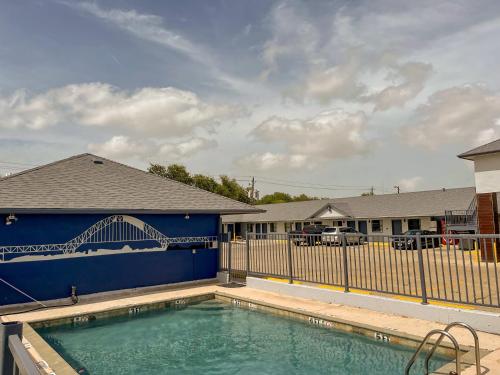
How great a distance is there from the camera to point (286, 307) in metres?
10.8

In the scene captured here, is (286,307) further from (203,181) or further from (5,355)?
(203,181)

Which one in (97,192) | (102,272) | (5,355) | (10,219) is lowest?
(102,272)

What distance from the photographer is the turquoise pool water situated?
7383 mm

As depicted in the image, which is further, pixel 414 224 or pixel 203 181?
pixel 203 181

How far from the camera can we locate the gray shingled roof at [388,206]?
35406 millimetres

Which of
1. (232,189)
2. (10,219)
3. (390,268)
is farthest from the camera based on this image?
(232,189)

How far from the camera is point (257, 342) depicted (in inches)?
351

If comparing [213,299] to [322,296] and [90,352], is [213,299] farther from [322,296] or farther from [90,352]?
[90,352]

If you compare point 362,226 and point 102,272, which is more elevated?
point 362,226

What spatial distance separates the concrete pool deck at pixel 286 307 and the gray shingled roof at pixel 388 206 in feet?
74.3

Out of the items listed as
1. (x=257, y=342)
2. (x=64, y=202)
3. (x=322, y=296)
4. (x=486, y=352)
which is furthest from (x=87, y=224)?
(x=486, y=352)

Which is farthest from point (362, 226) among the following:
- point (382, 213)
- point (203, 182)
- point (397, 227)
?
point (203, 182)

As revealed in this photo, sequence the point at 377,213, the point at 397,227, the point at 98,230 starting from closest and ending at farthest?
the point at 98,230 < the point at 397,227 < the point at 377,213

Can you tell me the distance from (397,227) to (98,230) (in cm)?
3199
